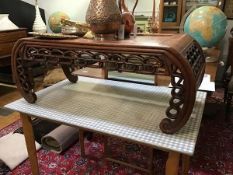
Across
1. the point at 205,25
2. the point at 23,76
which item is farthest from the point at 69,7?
the point at 23,76

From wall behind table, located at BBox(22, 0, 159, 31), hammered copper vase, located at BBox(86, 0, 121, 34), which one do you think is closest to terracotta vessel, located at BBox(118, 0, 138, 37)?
hammered copper vase, located at BBox(86, 0, 121, 34)

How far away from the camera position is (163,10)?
10.2 feet

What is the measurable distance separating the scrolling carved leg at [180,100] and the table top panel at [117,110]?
0.04 m

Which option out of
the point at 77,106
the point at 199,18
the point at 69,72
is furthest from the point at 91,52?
the point at 199,18

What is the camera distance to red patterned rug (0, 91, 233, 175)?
58.8 inches

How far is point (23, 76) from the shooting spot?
1.13 m

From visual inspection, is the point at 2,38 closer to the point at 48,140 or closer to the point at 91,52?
the point at 48,140

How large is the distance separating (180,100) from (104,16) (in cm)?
47

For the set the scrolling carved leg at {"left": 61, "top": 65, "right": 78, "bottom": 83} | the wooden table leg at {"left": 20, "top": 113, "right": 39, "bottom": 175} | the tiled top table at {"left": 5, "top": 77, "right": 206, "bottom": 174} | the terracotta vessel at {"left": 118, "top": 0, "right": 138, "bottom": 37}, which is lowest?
the wooden table leg at {"left": 20, "top": 113, "right": 39, "bottom": 175}

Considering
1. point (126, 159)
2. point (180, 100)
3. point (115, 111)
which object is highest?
point (180, 100)

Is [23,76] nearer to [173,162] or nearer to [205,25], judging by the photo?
[173,162]

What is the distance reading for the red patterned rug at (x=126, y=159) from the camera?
1494 mm

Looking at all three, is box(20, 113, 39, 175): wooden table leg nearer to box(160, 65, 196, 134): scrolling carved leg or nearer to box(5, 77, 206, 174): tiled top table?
box(5, 77, 206, 174): tiled top table

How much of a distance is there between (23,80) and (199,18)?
167cm
